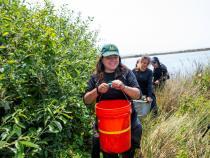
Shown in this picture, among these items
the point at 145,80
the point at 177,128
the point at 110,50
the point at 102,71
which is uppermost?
the point at 110,50

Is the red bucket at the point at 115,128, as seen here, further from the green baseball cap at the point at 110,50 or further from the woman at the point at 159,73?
the woman at the point at 159,73

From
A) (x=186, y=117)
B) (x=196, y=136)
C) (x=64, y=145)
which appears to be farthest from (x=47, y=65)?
(x=186, y=117)

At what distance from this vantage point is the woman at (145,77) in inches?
226

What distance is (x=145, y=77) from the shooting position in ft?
18.9

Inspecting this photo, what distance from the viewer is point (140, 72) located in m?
5.86

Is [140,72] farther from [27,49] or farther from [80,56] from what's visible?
[27,49]

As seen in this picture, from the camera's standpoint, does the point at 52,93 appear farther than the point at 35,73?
Yes

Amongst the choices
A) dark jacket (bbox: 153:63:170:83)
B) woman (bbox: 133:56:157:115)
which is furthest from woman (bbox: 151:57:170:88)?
woman (bbox: 133:56:157:115)

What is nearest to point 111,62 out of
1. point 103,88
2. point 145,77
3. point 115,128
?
point 103,88

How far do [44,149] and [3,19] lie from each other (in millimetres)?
1100

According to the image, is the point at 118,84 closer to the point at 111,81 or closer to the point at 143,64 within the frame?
the point at 111,81

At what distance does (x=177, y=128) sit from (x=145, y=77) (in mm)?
1395

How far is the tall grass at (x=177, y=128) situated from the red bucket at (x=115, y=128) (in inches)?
34.6

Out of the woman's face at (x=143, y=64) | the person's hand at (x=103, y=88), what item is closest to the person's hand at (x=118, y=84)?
the person's hand at (x=103, y=88)
